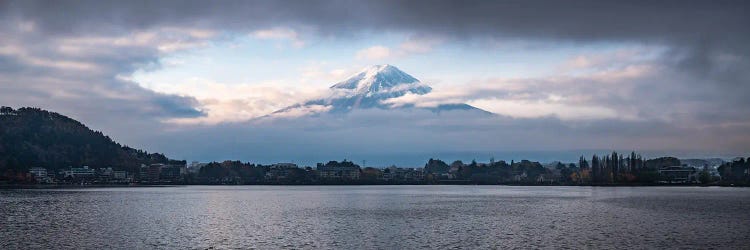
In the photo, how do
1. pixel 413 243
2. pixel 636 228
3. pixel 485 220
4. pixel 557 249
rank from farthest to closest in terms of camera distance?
pixel 485 220
pixel 636 228
pixel 413 243
pixel 557 249

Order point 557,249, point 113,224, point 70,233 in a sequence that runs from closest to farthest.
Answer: point 557,249 → point 70,233 → point 113,224

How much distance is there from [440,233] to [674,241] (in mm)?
18165

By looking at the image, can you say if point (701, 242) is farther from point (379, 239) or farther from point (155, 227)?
point (155, 227)

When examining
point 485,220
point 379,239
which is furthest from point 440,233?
point 485,220

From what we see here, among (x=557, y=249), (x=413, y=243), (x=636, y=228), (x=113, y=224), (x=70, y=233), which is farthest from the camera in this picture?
(x=113, y=224)

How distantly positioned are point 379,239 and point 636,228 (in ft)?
82.1

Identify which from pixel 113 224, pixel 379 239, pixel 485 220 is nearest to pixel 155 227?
pixel 113 224

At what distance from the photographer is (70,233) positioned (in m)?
54.7

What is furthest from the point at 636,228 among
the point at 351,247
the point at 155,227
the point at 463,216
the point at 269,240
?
the point at 155,227

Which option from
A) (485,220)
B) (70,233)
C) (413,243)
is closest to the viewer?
(413,243)

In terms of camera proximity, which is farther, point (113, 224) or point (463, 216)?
point (463, 216)

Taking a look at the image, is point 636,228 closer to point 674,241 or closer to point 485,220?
point 674,241

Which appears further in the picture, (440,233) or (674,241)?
A: (440,233)

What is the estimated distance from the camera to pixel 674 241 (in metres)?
49.5
